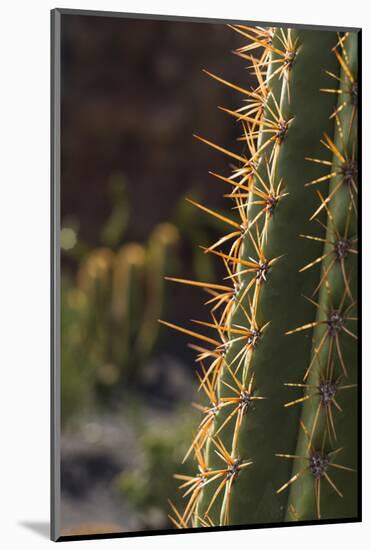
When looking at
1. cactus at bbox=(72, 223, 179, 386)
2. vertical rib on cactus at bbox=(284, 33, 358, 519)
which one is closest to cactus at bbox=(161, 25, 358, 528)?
vertical rib on cactus at bbox=(284, 33, 358, 519)

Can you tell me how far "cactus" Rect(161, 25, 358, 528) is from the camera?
3.37 meters

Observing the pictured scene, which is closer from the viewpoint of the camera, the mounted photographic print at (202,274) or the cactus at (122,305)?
the mounted photographic print at (202,274)

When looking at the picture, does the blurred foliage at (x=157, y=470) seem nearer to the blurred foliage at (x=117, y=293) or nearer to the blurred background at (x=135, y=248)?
the blurred background at (x=135, y=248)

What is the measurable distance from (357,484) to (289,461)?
33cm

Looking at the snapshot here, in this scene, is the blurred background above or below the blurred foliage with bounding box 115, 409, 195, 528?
above

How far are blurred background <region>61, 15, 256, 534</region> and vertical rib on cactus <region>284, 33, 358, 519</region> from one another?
0.30 metres

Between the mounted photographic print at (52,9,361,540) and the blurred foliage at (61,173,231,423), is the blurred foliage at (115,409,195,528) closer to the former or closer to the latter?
the mounted photographic print at (52,9,361,540)

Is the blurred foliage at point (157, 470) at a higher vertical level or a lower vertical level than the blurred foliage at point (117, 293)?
lower

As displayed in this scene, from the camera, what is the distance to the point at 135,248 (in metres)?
3.59

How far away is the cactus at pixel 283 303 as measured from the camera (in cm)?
337

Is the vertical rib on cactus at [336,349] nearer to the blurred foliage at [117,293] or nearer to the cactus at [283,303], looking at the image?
the cactus at [283,303]

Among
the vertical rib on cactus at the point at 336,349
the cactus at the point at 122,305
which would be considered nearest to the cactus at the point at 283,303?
the vertical rib on cactus at the point at 336,349

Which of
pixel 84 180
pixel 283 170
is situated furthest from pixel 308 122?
pixel 84 180

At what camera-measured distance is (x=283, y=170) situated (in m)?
3.44
